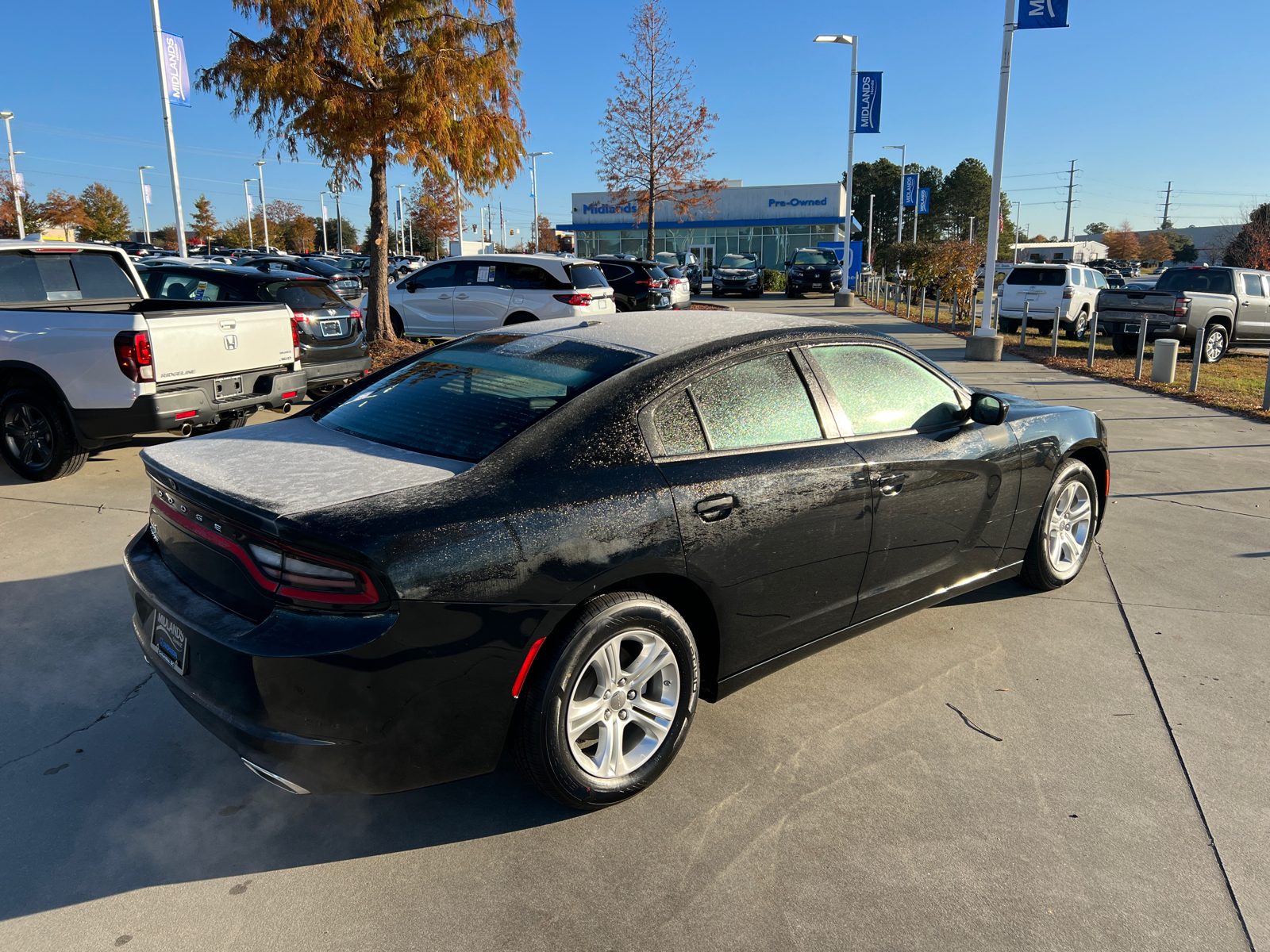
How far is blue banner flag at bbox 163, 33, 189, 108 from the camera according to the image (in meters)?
19.8

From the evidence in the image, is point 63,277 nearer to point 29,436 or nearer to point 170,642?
point 29,436

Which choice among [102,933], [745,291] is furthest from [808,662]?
[745,291]

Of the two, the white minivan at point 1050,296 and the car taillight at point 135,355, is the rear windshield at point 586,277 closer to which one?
the car taillight at point 135,355

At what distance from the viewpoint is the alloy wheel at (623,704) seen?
2.89 meters

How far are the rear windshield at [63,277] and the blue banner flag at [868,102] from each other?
24901 millimetres

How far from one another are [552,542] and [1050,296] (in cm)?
2015

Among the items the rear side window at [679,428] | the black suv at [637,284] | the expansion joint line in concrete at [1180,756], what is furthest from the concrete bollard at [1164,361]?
the black suv at [637,284]

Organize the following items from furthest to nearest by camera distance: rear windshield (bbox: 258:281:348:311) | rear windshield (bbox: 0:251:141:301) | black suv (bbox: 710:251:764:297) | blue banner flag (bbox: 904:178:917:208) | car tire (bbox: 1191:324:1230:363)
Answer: blue banner flag (bbox: 904:178:917:208), black suv (bbox: 710:251:764:297), car tire (bbox: 1191:324:1230:363), rear windshield (bbox: 258:281:348:311), rear windshield (bbox: 0:251:141:301)

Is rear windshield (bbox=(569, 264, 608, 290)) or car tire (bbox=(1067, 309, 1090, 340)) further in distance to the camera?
car tire (bbox=(1067, 309, 1090, 340))

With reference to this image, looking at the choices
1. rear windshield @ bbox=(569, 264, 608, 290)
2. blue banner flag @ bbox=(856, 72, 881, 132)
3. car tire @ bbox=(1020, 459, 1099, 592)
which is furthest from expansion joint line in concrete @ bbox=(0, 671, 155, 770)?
blue banner flag @ bbox=(856, 72, 881, 132)

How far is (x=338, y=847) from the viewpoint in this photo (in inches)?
112

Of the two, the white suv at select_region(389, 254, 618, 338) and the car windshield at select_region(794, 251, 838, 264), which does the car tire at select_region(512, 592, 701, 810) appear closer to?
the white suv at select_region(389, 254, 618, 338)

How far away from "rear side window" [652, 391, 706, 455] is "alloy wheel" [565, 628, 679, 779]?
647 millimetres

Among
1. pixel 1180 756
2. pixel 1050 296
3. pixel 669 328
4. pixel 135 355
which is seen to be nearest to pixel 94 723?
pixel 669 328
